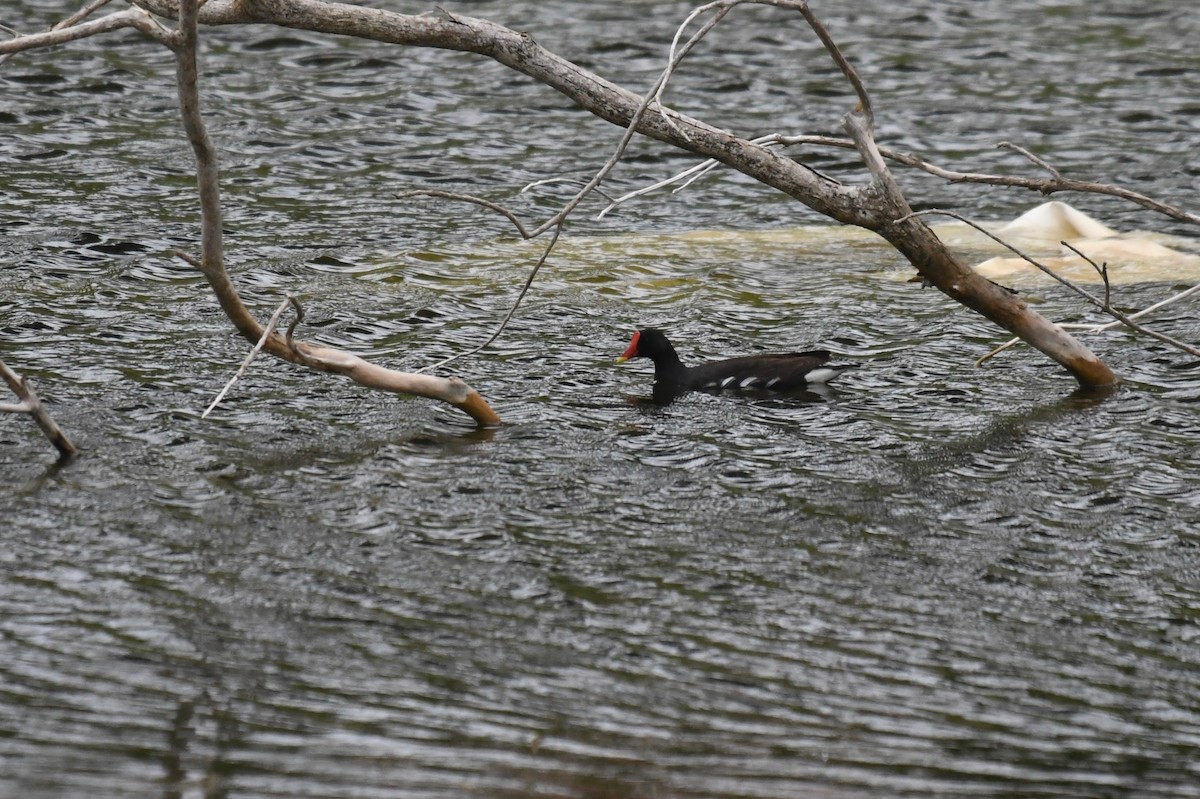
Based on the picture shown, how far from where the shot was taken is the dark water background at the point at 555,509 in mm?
5637

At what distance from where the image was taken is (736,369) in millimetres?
10219

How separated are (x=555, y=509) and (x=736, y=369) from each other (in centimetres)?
270

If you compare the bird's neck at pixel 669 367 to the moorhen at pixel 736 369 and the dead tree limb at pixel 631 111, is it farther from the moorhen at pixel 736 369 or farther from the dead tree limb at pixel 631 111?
the dead tree limb at pixel 631 111

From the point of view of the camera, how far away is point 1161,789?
17.9 feet

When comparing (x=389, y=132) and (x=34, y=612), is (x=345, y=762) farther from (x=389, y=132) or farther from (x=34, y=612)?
(x=389, y=132)

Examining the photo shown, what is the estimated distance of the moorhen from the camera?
10.0 m

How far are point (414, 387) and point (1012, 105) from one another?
36.0 feet

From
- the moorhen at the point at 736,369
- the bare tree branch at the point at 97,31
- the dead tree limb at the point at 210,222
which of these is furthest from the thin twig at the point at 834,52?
the bare tree branch at the point at 97,31

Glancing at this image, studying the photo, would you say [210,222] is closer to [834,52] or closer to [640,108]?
[640,108]

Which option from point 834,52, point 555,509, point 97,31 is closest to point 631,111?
point 834,52

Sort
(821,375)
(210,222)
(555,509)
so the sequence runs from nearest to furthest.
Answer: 1. (210,222)
2. (555,509)
3. (821,375)

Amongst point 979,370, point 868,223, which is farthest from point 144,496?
point 979,370

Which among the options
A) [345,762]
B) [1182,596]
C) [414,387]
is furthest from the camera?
[414,387]

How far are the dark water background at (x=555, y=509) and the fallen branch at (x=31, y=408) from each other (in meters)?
0.19
